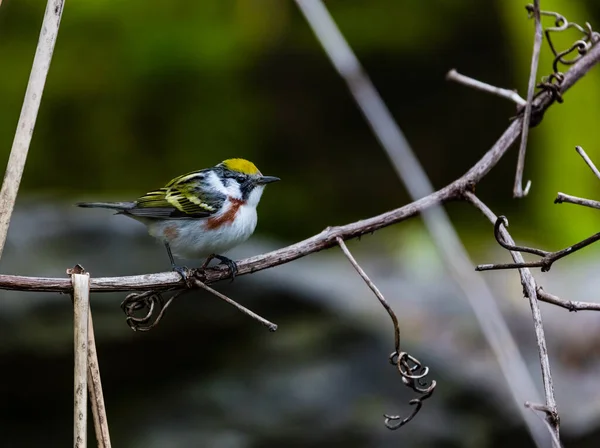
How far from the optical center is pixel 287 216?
545 centimetres

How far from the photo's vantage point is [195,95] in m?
5.34

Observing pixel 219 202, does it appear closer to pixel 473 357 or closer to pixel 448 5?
pixel 473 357

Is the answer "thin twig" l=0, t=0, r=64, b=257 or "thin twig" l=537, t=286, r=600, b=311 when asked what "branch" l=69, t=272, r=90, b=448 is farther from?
"thin twig" l=537, t=286, r=600, b=311

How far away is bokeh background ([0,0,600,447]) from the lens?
169 inches

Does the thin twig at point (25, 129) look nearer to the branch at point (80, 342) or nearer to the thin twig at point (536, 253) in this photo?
the branch at point (80, 342)

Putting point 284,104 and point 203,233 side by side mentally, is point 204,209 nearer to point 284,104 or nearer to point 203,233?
point 203,233

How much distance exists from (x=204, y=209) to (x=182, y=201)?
11cm

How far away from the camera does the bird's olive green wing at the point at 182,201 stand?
2902 mm

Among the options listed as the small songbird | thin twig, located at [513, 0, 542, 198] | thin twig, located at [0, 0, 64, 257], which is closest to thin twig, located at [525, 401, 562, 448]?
thin twig, located at [513, 0, 542, 198]

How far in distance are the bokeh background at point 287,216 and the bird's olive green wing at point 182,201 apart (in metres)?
1.32

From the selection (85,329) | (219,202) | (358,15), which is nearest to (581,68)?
(85,329)

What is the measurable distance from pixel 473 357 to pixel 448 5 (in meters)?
2.43

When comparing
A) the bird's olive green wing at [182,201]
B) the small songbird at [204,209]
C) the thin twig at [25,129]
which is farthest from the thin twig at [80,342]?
the bird's olive green wing at [182,201]

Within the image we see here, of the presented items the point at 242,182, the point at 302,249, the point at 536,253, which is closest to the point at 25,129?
the point at 302,249
